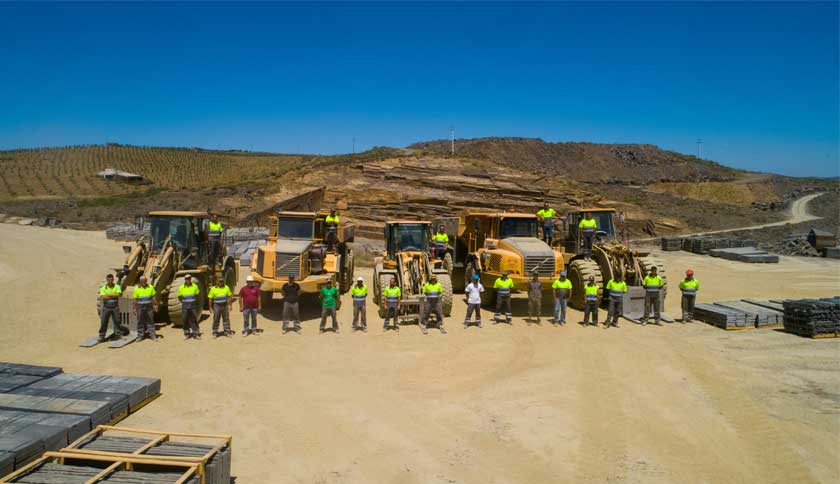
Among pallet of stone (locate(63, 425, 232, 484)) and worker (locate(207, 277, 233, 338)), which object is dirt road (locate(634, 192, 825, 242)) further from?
pallet of stone (locate(63, 425, 232, 484))

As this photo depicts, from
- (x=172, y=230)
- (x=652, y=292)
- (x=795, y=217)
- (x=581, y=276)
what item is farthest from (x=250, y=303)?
(x=795, y=217)

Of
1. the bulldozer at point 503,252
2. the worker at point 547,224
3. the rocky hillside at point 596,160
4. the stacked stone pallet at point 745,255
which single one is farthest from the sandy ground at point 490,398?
the rocky hillside at point 596,160

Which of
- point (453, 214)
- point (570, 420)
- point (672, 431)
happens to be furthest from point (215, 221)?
point (453, 214)

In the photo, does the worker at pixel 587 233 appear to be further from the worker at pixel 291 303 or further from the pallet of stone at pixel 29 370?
the pallet of stone at pixel 29 370

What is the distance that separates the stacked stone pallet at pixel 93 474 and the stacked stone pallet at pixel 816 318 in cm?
1242

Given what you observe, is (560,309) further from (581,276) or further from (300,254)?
(300,254)

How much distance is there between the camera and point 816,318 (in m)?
11.3

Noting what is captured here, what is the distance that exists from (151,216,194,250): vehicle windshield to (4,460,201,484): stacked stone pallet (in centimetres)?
792

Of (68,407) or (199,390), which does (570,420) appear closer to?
(199,390)

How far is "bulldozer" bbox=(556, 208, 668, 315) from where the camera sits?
13516mm

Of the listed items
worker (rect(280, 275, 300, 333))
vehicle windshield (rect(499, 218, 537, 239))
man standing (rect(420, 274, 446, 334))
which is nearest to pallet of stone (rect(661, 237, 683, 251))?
vehicle windshield (rect(499, 218, 537, 239))

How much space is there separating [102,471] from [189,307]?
653cm

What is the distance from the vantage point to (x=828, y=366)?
9.61 meters

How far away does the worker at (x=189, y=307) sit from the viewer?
35.8 feet
